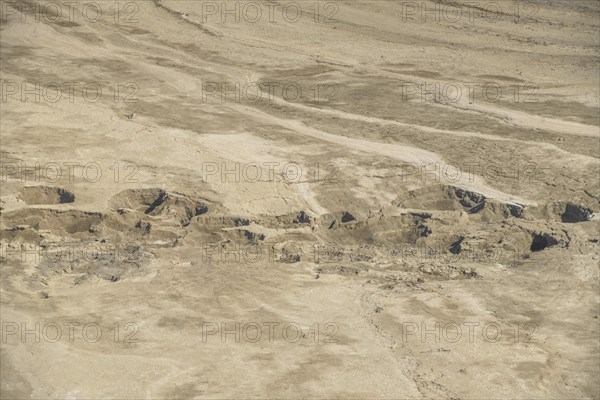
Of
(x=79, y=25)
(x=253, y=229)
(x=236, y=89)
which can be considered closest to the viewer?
(x=253, y=229)

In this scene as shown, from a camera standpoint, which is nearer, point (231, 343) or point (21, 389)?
point (21, 389)

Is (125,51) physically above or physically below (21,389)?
above

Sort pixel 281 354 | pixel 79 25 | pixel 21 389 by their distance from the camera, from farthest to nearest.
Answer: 1. pixel 79 25
2. pixel 281 354
3. pixel 21 389

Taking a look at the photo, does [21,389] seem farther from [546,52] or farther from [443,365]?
[546,52]

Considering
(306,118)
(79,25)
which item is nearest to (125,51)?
(79,25)

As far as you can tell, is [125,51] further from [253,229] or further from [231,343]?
[231,343]

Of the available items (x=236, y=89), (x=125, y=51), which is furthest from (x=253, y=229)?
(x=125, y=51)
